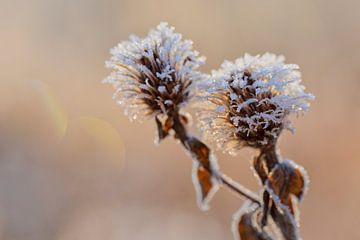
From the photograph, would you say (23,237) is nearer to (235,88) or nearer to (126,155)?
(126,155)

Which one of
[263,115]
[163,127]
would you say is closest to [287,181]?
[263,115]


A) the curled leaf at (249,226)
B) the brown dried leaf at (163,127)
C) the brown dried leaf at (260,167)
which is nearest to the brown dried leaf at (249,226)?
the curled leaf at (249,226)

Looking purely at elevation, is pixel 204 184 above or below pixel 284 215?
above

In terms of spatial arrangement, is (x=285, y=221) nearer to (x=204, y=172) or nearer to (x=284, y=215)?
(x=284, y=215)

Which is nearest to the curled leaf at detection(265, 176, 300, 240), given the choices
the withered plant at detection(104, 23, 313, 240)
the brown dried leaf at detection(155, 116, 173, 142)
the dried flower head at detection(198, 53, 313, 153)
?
the withered plant at detection(104, 23, 313, 240)

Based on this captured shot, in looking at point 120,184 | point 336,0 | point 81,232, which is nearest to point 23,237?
point 81,232

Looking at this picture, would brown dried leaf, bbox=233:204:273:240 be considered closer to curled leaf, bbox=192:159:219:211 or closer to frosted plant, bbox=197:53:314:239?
frosted plant, bbox=197:53:314:239

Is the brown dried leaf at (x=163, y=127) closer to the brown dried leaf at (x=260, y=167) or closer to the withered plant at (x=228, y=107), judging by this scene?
the withered plant at (x=228, y=107)
